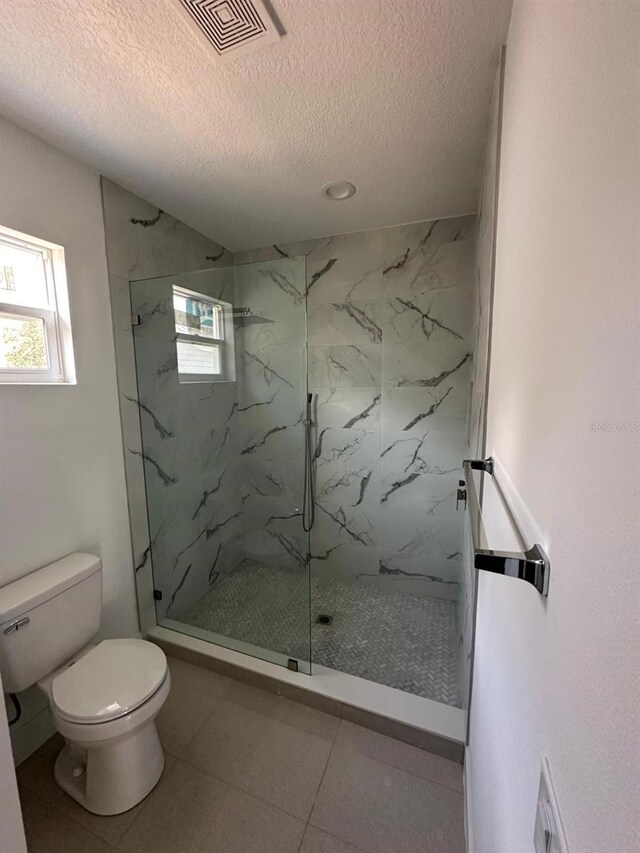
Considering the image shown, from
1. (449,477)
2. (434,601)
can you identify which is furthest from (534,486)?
(434,601)

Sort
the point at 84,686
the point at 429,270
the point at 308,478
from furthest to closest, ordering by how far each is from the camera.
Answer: the point at 308,478, the point at 429,270, the point at 84,686

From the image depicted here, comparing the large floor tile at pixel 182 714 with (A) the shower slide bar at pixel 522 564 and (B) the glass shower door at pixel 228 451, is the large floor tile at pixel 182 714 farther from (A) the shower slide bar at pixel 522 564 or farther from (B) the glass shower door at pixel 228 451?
(A) the shower slide bar at pixel 522 564

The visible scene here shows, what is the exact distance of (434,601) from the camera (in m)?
2.39

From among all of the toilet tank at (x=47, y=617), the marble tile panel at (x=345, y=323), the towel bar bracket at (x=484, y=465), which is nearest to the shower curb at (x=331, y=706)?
the toilet tank at (x=47, y=617)

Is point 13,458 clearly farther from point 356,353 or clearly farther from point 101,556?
point 356,353

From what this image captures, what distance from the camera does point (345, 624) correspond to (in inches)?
86.2

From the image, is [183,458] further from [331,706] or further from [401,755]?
[401,755]

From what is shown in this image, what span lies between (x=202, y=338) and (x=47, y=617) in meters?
1.66

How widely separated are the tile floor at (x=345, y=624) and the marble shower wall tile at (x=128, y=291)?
0.55m

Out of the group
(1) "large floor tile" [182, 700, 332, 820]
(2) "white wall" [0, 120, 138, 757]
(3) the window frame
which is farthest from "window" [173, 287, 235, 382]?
(1) "large floor tile" [182, 700, 332, 820]

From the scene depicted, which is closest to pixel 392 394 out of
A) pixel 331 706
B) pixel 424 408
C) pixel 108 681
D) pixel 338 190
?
pixel 424 408

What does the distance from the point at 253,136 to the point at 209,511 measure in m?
2.15

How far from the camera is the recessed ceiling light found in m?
1.77

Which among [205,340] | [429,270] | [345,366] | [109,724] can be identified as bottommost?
[109,724]
